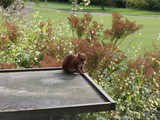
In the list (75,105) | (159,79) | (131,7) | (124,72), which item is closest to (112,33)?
(124,72)

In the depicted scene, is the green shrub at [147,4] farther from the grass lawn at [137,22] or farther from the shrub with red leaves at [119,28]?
the shrub with red leaves at [119,28]

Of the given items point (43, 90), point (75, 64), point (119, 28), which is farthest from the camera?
point (119, 28)

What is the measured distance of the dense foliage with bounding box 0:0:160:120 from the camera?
3133mm

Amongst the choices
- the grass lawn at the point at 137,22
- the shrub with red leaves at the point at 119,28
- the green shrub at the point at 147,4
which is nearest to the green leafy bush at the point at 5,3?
the grass lawn at the point at 137,22

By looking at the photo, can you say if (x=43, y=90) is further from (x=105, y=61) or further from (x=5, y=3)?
(x=5, y=3)

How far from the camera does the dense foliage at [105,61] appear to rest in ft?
10.3

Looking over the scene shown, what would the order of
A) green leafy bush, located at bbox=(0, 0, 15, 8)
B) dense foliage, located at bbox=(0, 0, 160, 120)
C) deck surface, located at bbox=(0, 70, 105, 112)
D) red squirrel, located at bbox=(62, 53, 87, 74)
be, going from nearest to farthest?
1. deck surface, located at bbox=(0, 70, 105, 112)
2. red squirrel, located at bbox=(62, 53, 87, 74)
3. dense foliage, located at bbox=(0, 0, 160, 120)
4. green leafy bush, located at bbox=(0, 0, 15, 8)

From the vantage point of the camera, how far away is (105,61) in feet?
11.0

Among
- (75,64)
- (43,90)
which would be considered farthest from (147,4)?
(43,90)

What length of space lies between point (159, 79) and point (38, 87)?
1.57 meters

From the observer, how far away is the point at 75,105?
179 cm

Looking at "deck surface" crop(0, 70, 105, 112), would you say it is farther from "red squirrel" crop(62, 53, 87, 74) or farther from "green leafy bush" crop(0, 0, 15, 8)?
"green leafy bush" crop(0, 0, 15, 8)

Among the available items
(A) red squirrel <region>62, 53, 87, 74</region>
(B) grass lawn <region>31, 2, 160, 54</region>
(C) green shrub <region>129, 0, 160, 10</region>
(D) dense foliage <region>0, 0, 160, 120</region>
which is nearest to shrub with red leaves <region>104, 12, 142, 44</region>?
(D) dense foliage <region>0, 0, 160, 120</region>

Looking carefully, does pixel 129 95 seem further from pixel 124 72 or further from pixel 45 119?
pixel 45 119
